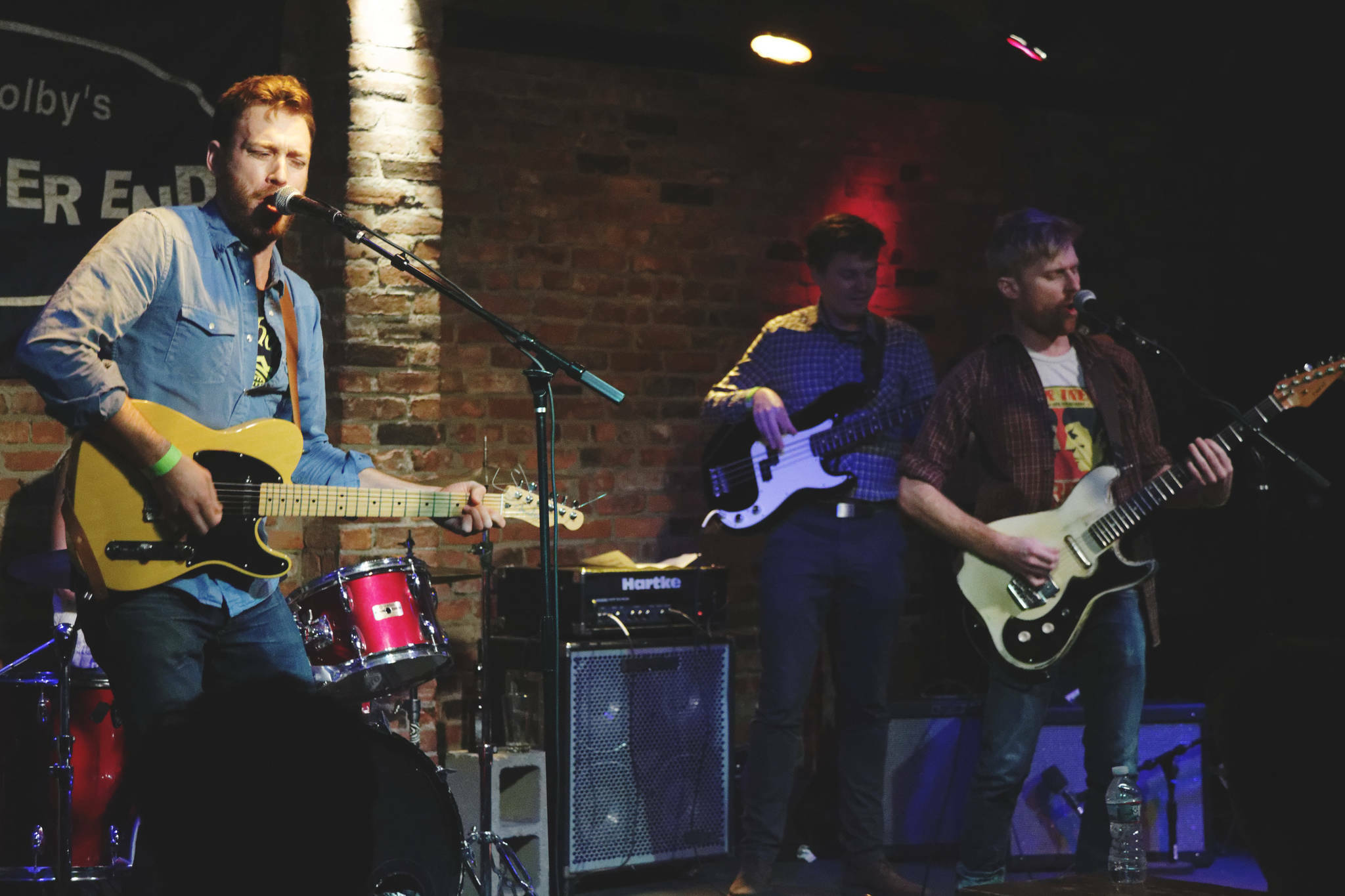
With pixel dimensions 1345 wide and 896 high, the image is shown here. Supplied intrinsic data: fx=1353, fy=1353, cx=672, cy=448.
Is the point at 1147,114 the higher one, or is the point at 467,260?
the point at 1147,114

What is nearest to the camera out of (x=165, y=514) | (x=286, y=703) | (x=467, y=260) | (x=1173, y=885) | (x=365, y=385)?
(x=286, y=703)

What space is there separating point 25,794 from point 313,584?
1.02 meters

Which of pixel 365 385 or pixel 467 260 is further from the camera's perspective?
pixel 467 260

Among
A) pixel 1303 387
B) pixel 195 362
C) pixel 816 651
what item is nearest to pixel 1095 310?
pixel 1303 387

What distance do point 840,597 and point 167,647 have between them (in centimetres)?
232

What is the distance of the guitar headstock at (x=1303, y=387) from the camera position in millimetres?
3898

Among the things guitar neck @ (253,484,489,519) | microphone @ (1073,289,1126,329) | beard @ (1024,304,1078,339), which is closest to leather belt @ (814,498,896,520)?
beard @ (1024,304,1078,339)

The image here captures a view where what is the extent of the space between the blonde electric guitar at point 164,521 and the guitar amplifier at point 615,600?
148 centimetres

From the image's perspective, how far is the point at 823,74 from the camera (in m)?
5.76

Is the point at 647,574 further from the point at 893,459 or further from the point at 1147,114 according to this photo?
the point at 1147,114

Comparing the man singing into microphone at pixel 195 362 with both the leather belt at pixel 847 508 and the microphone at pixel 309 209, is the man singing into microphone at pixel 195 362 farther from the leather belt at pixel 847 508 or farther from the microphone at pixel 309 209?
the leather belt at pixel 847 508

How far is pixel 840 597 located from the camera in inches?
172

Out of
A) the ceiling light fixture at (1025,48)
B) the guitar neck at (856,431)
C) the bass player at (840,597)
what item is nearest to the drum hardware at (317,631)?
the bass player at (840,597)

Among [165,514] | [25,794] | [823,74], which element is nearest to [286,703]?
[165,514]
